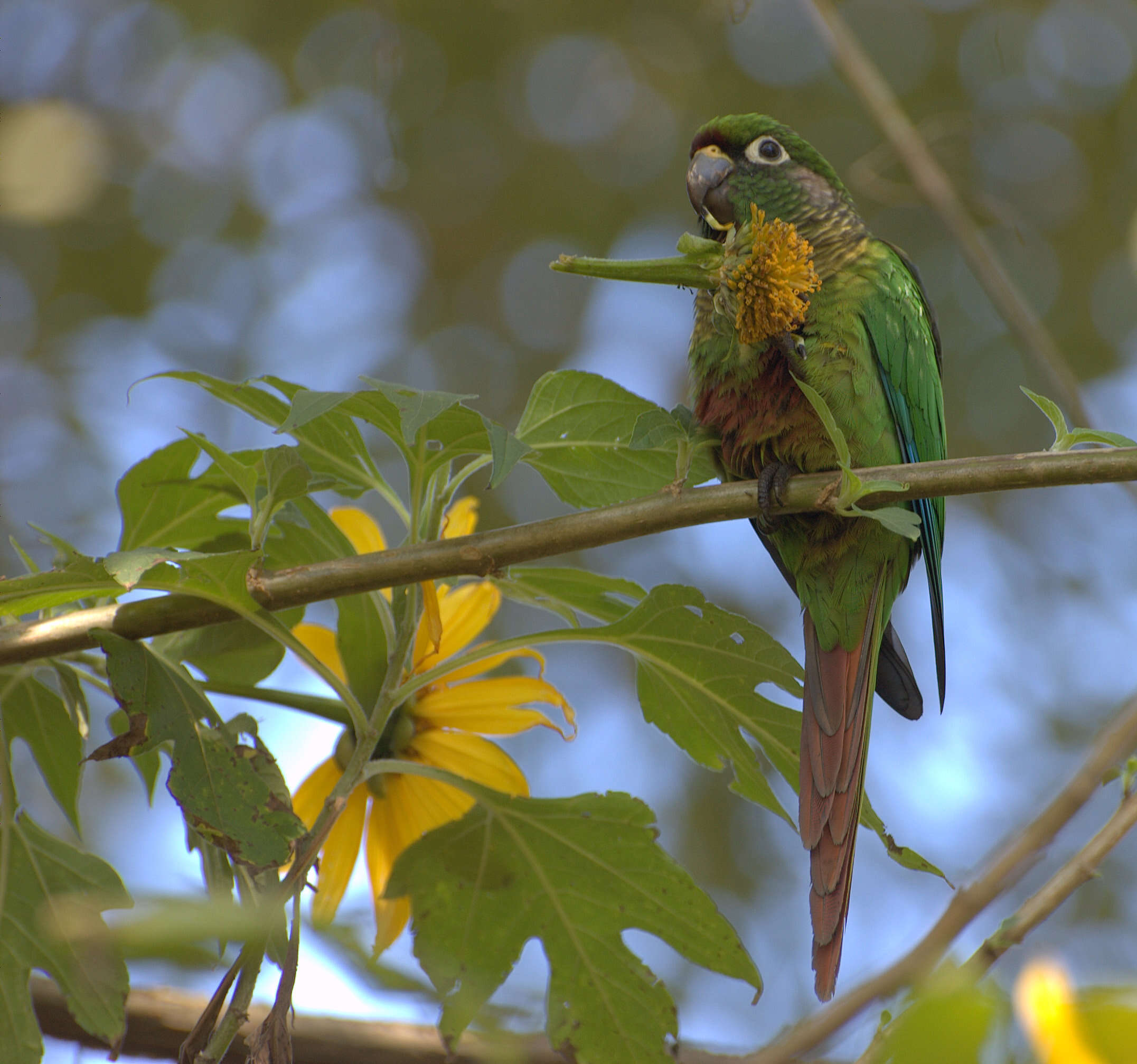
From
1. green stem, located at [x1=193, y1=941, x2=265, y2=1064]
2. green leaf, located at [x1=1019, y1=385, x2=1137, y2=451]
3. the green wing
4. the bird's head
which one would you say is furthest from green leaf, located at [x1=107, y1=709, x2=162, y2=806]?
the bird's head

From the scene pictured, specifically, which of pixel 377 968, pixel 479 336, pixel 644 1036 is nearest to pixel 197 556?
pixel 377 968

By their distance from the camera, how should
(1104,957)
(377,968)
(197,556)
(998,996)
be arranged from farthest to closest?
(1104,957)
(197,556)
(377,968)
(998,996)

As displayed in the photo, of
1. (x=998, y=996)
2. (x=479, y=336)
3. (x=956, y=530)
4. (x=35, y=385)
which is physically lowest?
A: (x=998, y=996)

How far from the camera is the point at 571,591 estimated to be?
1.29 m

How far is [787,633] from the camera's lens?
4266 mm

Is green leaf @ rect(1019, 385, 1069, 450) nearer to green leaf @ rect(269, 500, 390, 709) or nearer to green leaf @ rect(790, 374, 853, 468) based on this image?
green leaf @ rect(790, 374, 853, 468)

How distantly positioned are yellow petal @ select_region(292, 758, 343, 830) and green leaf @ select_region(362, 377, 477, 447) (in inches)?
20.9

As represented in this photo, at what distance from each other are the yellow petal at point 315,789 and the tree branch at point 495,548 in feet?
1.14

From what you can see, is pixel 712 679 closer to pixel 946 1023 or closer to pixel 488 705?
pixel 488 705

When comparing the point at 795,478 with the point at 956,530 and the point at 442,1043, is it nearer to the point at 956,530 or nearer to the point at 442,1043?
the point at 442,1043

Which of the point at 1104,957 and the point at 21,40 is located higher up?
the point at 21,40

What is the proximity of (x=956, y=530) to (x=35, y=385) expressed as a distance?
3859 millimetres

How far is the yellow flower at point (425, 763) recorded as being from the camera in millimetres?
1305

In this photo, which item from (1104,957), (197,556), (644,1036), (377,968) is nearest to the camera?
(377,968)
